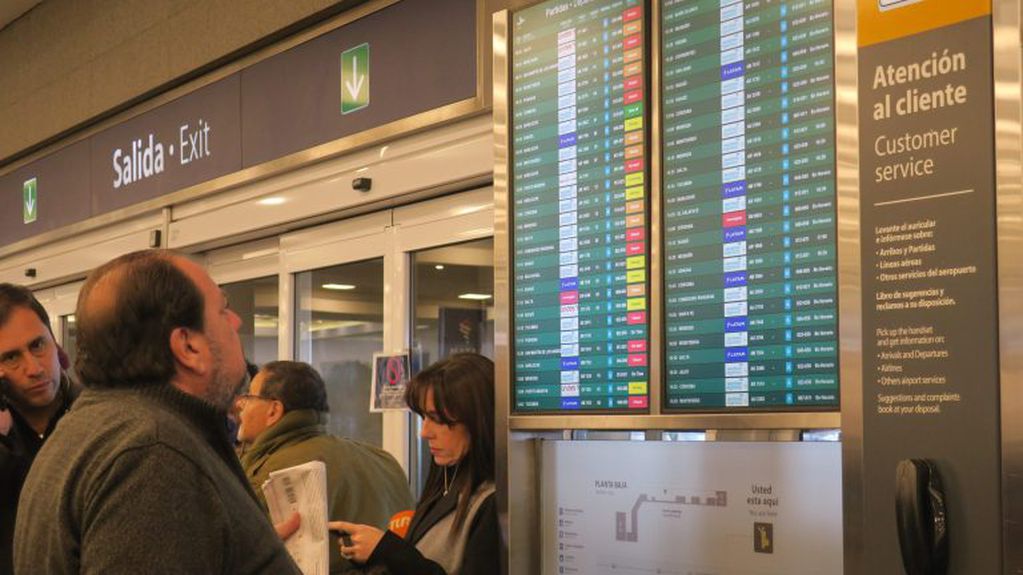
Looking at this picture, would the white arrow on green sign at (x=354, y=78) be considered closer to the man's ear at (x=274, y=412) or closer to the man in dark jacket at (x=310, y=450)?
the man in dark jacket at (x=310, y=450)

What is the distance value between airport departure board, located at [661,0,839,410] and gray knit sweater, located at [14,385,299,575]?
96cm

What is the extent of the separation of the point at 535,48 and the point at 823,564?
1286 millimetres

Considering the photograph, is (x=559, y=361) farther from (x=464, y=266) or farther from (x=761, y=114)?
(x=464, y=266)

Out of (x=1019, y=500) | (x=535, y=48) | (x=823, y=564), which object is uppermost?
(x=535, y=48)

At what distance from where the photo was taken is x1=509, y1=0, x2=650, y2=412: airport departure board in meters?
2.62

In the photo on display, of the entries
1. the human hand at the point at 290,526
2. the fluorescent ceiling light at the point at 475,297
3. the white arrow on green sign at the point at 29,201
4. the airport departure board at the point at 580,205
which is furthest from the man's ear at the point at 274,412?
the white arrow on green sign at the point at 29,201

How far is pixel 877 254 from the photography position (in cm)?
209

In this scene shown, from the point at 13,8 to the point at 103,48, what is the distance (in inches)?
51.6

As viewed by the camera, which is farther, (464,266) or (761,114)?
(464,266)

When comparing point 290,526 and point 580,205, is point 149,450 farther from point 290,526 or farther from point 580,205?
point 580,205

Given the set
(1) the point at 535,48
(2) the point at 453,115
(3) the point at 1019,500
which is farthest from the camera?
(2) the point at 453,115

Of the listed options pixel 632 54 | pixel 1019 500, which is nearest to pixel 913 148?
pixel 1019 500

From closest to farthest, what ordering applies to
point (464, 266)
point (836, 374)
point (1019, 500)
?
point (1019, 500)
point (836, 374)
point (464, 266)

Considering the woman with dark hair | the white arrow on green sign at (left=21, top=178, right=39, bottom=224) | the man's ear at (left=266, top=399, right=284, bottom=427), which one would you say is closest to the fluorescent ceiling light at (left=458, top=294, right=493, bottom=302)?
the man's ear at (left=266, top=399, right=284, bottom=427)
